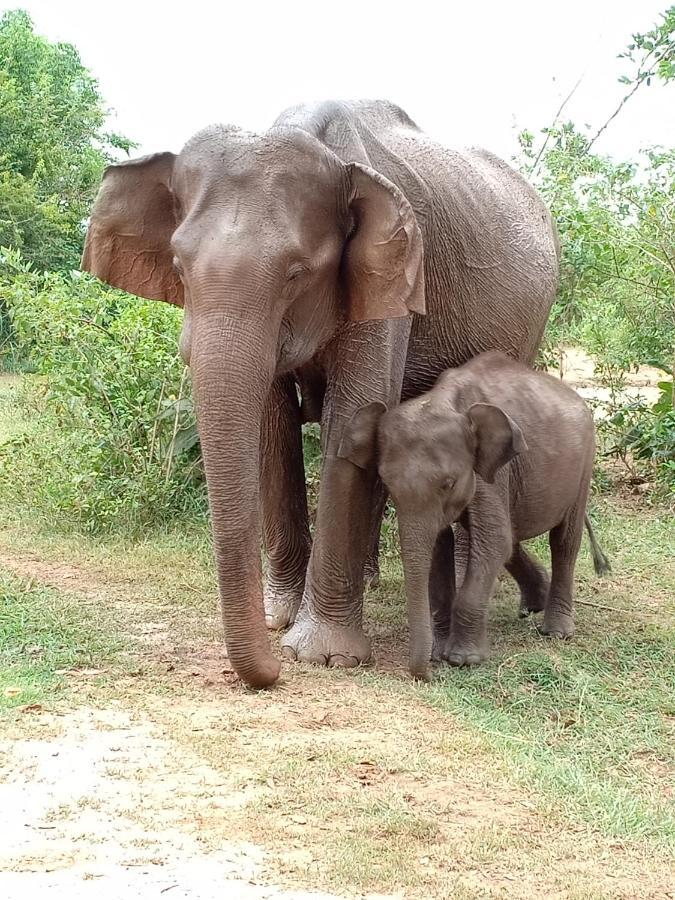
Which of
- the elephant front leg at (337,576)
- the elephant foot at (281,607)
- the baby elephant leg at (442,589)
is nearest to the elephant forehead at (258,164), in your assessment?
the elephant front leg at (337,576)

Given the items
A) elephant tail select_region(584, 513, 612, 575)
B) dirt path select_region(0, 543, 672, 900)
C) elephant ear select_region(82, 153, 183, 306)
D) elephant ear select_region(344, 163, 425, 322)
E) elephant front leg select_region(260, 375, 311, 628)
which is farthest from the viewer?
elephant tail select_region(584, 513, 612, 575)

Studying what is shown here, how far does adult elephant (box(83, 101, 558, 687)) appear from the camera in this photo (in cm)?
474

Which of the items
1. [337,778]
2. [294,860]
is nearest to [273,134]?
[337,778]

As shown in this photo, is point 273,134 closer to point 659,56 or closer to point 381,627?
point 381,627

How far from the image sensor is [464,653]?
5582 mm

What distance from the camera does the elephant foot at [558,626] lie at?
623cm

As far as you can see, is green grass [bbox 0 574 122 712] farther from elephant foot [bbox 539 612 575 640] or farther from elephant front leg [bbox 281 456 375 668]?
elephant foot [bbox 539 612 575 640]

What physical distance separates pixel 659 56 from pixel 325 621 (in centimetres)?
641

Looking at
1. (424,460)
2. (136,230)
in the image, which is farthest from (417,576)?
(136,230)

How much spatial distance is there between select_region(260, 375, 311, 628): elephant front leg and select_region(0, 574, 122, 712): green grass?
0.91m

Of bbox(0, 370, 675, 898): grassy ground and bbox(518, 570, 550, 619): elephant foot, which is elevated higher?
bbox(0, 370, 675, 898): grassy ground

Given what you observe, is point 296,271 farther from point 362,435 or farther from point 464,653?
point 464,653

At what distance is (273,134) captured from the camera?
5.06 meters

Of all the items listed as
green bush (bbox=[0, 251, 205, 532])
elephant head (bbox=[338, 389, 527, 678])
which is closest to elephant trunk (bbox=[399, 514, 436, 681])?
elephant head (bbox=[338, 389, 527, 678])
